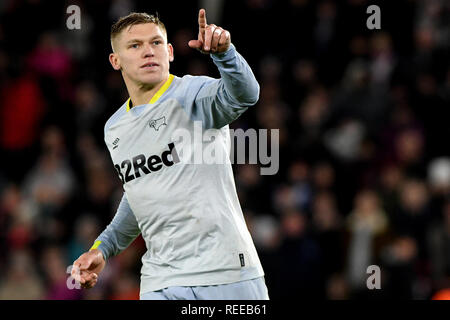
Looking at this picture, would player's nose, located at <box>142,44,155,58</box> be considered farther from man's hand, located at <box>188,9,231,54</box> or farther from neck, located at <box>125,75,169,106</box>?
man's hand, located at <box>188,9,231,54</box>

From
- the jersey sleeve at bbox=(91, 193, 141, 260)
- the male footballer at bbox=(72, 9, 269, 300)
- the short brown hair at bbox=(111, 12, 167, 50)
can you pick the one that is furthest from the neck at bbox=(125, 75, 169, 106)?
the jersey sleeve at bbox=(91, 193, 141, 260)

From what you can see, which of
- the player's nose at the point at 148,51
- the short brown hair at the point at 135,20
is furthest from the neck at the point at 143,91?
the short brown hair at the point at 135,20

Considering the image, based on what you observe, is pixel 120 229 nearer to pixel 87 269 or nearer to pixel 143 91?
pixel 87 269

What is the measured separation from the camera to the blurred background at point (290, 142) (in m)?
8.44

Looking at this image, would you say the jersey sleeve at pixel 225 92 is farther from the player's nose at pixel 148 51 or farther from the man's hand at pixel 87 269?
the man's hand at pixel 87 269

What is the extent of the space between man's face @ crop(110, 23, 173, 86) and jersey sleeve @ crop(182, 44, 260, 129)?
0.64 ft

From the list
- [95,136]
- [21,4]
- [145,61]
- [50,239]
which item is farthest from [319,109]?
[145,61]

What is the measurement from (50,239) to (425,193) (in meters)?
4.15

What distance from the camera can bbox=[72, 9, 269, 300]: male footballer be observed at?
4.07 m

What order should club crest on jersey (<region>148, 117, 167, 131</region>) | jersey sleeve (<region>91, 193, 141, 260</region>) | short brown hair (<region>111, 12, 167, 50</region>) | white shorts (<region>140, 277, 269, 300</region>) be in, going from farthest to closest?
jersey sleeve (<region>91, 193, 141, 260</region>) < short brown hair (<region>111, 12, 167, 50</region>) < club crest on jersey (<region>148, 117, 167, 131</region>) < white shorts (<region>140, 277, 269, 300</region>)

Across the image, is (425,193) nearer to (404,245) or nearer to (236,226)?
(404,245)

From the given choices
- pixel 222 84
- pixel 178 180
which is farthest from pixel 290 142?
pixel 222 84

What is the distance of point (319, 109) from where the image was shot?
10094mm
